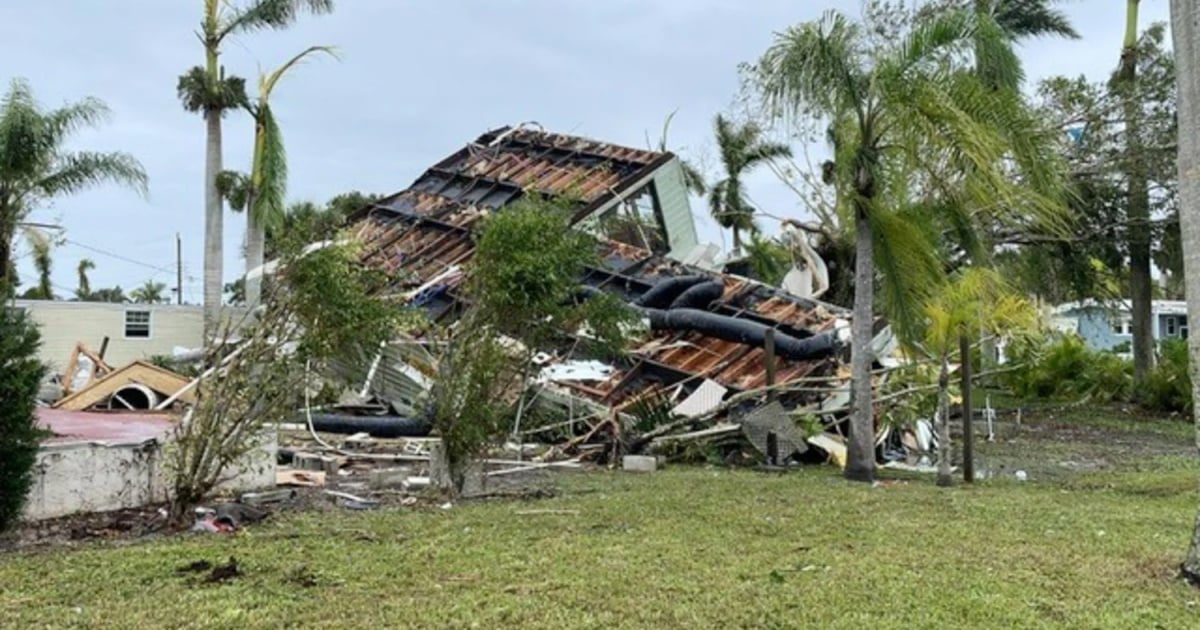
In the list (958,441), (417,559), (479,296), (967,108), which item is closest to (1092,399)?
(958,441)

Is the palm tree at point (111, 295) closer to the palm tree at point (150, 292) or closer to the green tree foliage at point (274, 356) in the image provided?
the palm tree at point (150, 292)

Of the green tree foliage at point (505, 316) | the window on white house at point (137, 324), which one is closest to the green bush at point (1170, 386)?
the green tree foliage at point (505, 316)

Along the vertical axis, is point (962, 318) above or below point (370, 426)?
above

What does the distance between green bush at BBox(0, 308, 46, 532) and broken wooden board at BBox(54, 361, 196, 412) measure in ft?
28.1

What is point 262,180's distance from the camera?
22344mm

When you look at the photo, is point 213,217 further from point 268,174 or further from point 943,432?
point 943,432

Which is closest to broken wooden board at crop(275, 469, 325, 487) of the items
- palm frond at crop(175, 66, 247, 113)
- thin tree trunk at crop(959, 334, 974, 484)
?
thin tree trunk at crop(959, 334, 974, 484)

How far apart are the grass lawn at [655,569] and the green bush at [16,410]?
25.1 inches

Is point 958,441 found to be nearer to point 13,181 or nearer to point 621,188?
point 621,188

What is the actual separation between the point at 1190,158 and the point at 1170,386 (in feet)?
62.3

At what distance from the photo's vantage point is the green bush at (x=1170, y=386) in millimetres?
21219

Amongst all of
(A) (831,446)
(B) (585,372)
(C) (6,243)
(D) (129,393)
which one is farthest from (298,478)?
(C) (6,243)

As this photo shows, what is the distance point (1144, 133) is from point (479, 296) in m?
19.3

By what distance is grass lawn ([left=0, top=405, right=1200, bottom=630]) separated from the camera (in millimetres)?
4691
